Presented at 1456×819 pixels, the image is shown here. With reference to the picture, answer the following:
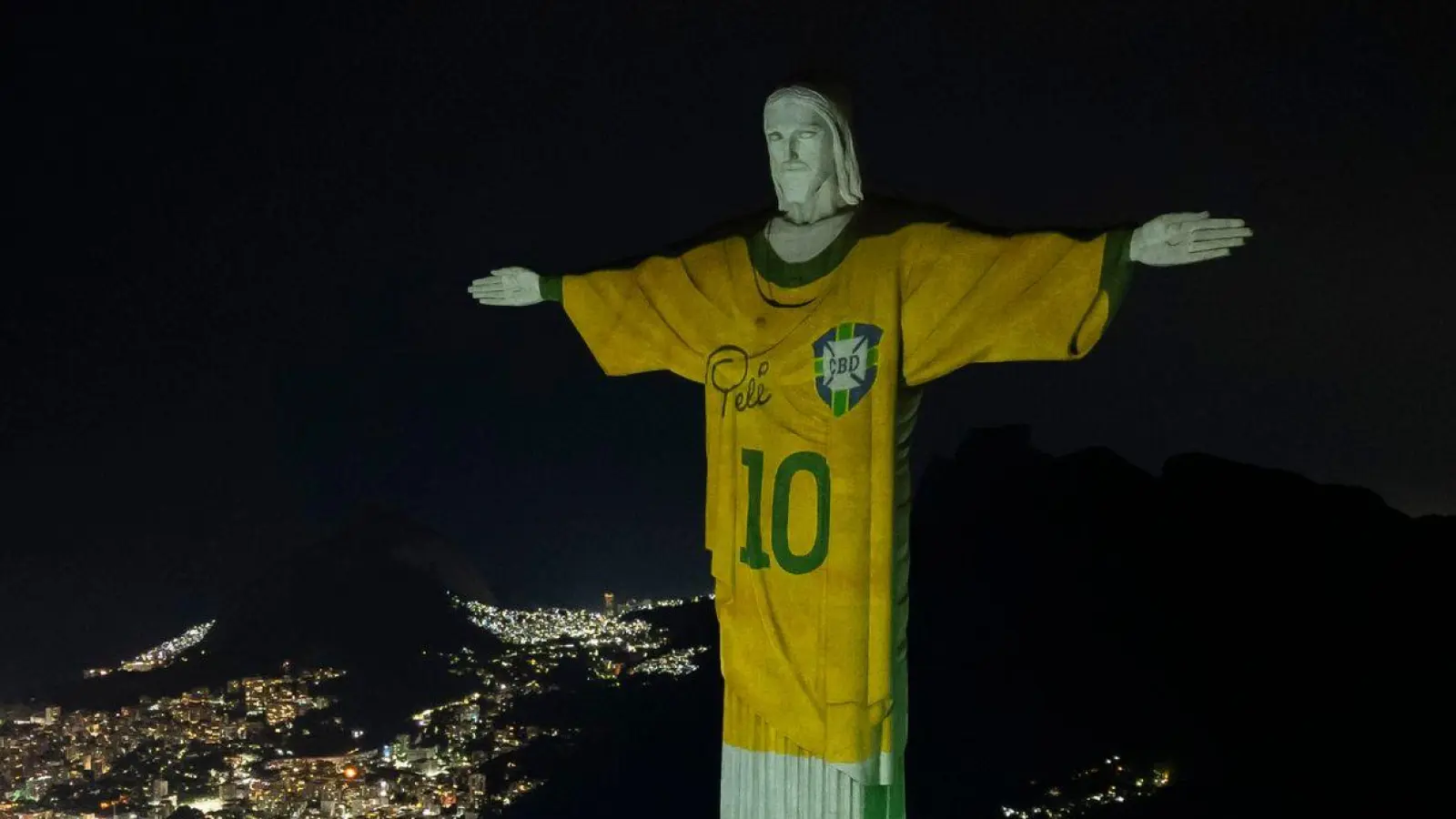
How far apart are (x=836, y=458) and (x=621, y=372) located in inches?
35.5

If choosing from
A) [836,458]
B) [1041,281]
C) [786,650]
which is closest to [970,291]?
[1041,281]

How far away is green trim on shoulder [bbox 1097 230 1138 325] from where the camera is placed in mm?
3219

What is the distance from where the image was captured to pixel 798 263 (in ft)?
12.4

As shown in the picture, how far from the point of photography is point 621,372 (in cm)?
417

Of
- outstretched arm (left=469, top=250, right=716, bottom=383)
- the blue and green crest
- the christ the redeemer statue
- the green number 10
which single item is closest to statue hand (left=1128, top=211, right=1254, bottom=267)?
the christ the redeemer statue

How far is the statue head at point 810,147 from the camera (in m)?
3.64

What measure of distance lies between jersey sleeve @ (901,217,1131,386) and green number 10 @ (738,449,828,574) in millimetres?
359

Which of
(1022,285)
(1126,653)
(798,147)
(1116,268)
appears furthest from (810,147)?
(1126,653)

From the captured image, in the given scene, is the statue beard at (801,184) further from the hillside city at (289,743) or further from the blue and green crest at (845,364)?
the hillside city at (289,743)

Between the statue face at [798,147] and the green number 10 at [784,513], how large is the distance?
2.47ft

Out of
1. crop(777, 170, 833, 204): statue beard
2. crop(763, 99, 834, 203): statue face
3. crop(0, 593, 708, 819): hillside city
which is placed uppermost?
crop(763, 99, 834, 203): statue face
